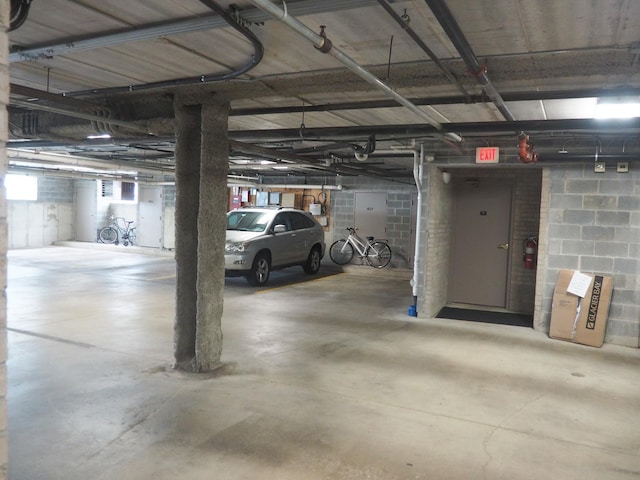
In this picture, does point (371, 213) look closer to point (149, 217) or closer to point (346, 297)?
point (346, 297)

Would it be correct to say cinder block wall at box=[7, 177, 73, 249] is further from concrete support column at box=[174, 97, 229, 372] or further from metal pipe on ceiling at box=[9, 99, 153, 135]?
concrete support column at box=[174, 97, 229, 372]

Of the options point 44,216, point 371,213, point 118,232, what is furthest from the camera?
point 118,232

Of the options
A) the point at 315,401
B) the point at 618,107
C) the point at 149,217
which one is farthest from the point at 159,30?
the point at 149,217

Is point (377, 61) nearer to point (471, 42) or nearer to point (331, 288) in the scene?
point (471, 42)

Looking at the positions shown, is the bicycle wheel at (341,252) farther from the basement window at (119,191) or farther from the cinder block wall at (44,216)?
the cinder block wall at (44,216)

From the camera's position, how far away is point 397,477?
113 inches

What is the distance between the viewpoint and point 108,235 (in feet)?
55.1

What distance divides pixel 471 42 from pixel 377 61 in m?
0.70

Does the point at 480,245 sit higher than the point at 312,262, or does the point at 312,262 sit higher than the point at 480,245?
the point at 480,245

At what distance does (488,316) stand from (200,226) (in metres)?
5.11

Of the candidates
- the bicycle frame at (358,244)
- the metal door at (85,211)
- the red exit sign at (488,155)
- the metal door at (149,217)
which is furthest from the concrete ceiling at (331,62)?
the metal door at (85,211)

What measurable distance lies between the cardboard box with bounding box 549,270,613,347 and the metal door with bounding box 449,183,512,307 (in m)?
1.69

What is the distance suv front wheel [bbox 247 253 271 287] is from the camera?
9.58m

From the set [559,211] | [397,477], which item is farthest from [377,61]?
[559,211]
